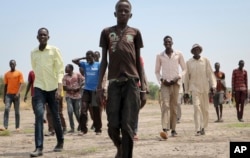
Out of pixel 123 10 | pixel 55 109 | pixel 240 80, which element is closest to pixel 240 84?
pixel 240 80

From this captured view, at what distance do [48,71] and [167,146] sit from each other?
268cm

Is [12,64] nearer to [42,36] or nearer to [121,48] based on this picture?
[42,36]

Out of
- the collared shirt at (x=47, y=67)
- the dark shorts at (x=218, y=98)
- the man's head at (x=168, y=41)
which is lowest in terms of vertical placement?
the dark shorts at (x=218, y=98)

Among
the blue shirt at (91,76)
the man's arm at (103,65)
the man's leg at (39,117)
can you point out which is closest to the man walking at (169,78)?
the blue shirt at (91,76)

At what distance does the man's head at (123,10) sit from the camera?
6.50 m

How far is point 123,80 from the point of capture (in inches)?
249

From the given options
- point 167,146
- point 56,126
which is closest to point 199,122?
point 167,146

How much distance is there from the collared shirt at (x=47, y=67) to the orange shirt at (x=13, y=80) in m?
6.11

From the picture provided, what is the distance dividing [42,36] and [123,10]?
259cm

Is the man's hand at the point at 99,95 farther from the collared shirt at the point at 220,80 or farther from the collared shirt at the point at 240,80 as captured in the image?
the collared shirt at the point at 220,80

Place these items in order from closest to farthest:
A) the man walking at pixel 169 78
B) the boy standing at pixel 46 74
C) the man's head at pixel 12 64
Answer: the boy standing at pixel 46 74 < the man walking at pixel 169 78 < the man's head at pixel 12 64

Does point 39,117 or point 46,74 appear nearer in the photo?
point 39,117

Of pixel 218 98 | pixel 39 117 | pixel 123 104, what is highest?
pixel 123 104

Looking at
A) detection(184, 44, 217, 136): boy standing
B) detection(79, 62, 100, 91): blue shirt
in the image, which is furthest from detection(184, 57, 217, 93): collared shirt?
detection(79, 62, 100, 91): blue shirt
